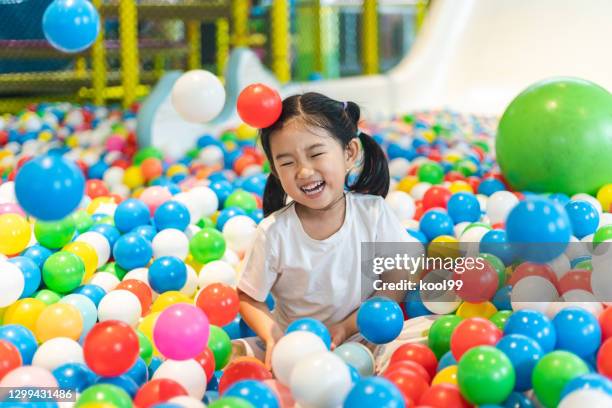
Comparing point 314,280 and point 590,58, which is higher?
A: point 590,58

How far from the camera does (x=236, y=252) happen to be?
1994 millimetres

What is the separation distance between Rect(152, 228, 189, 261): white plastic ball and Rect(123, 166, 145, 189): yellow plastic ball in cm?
89

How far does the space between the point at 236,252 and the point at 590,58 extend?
8.66 ft

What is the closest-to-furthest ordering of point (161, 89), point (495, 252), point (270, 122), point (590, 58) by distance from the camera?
point (270, 122) → point (495, 252) → point (161, 89) → point (590, 58)

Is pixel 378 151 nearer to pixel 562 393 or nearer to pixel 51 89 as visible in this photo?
pixel 562 393

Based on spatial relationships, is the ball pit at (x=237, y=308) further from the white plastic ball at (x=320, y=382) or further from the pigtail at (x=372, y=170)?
the pigtail at (x=372, y=170)

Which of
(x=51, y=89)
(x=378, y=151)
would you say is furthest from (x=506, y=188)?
(x=51, y=89)

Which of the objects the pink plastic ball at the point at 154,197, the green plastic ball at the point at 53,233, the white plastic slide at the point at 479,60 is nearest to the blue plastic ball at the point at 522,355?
the green plastic ball at the point at 53,233

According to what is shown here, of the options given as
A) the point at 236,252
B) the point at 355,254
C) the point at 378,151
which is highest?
the point at 378,151

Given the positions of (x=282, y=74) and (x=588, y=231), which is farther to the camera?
(x=282, y=74)

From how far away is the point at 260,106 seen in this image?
135 cm

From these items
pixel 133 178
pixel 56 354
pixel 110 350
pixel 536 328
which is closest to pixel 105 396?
pixel 110 350

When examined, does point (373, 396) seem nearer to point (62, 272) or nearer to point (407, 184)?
point (62, 272)

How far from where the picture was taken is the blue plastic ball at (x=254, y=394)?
3.27ft
